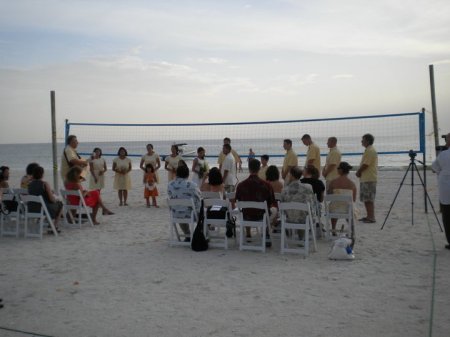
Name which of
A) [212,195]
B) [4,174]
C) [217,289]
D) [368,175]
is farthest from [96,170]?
[217,289]

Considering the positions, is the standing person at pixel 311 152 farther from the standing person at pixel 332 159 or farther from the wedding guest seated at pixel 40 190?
the wedding guest seated at pixel 40 190

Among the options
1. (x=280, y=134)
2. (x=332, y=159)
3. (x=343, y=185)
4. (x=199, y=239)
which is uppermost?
(x=280, y=134)

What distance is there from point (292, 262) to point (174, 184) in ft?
6.32

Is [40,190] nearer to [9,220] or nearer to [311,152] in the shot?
[9,220]

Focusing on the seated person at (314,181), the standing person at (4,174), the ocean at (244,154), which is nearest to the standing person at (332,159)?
the seated person at (314,181)

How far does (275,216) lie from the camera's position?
6469 mm

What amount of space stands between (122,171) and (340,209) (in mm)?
5474

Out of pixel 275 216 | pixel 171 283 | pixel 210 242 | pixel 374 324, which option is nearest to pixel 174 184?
pixel 210 242

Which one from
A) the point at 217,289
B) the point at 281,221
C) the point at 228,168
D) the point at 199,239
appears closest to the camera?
the point at 217,289

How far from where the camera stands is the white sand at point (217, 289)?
3.59 metres

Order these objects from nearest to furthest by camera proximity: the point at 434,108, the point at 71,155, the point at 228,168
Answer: the point at 71,155 → the point at 228,168 → the point at 434,108

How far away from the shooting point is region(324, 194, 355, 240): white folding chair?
6.18 metres

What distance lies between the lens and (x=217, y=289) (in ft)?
14.7

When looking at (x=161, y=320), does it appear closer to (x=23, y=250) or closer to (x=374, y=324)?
(x=374, y=324)
